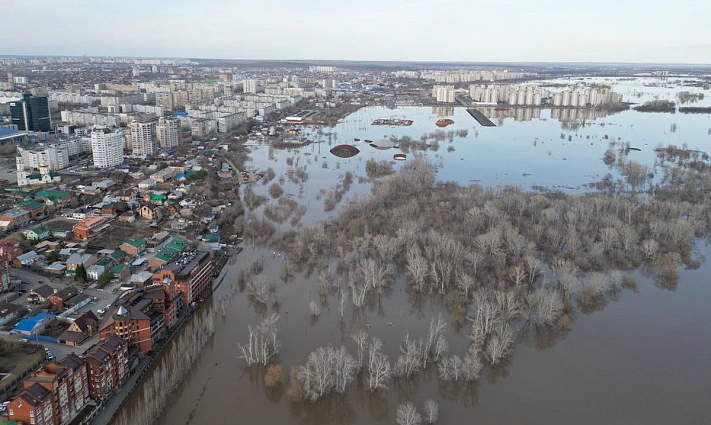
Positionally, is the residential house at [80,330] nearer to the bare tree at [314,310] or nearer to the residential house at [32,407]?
the residential house at [32,407]

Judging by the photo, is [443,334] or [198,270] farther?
[198,270]

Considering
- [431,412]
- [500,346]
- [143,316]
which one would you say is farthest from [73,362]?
[500,346]

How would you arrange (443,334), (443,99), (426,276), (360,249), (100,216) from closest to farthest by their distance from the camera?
(443,334) < (426,276) < (360,249) < (100,216) < (443,99)

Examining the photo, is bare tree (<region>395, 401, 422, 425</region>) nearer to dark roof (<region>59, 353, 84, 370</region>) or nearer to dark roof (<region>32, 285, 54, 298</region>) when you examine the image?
dark roof (<region>59, 353, 84, 370</region>)

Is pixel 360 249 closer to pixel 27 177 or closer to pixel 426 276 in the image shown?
pixel 426 276

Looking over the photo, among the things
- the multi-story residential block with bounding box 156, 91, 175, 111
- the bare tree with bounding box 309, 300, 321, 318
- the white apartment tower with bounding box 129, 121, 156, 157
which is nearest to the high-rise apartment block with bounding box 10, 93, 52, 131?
the white apartment tower with bounding box 129, 121, 156, 157

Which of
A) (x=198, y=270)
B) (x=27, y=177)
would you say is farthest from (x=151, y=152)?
(x=198, y=270)

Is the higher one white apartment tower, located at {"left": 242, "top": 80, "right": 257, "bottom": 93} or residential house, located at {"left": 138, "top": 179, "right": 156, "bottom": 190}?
white apartment tower, located at {"left": 242, "top": 80, "right": 257, "bottom": 93}
